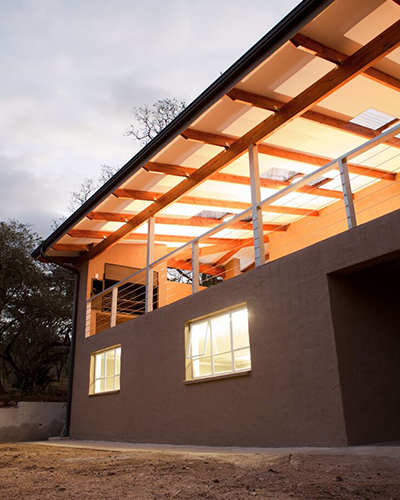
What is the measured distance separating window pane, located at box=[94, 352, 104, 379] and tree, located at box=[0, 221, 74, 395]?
747 centimetres

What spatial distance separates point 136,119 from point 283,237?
11008 millimetres

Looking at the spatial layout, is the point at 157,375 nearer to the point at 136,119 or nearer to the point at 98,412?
the point at 98,412

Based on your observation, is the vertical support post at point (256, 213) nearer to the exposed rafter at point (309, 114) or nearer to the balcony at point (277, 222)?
the balcony at point (277, 222)

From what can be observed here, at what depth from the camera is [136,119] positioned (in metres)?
20.7

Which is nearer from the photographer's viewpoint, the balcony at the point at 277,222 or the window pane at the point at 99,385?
the balcony at the point at 277,222

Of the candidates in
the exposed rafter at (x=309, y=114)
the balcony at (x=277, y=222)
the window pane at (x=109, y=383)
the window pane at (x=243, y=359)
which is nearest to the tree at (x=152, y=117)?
→ the balcony at (x=277, y=222)

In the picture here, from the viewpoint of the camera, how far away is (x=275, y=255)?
12484 millimetres

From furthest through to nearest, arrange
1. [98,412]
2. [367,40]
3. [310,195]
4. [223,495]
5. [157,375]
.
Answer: [98,412] → [310,195] → [157,375] → [367,40] → [223,495]

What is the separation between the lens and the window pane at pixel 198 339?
8636 mm

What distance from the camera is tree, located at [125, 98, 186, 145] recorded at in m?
20.4

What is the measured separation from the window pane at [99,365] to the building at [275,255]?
4 centimetres

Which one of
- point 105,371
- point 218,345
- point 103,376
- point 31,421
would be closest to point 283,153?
point 218,345

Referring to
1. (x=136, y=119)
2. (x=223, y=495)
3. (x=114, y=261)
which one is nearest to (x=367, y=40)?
(x=223, y=495)

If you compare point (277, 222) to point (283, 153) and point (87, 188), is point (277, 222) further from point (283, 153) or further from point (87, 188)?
point (87, 188)
